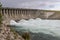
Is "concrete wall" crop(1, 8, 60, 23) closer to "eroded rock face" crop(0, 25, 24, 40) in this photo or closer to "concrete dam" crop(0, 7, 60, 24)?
"concrete dam" crop(0, 7, 60, 24)

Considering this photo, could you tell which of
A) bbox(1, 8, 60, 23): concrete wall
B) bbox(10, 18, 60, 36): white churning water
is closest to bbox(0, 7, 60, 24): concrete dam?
bbox(1, 8, 60, 23): concrete wall

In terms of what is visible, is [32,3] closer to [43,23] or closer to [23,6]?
[23,6]

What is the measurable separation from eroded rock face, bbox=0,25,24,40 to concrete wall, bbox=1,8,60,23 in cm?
19

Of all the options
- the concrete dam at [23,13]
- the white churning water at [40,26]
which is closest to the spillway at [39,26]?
the white churning water at [40,26]

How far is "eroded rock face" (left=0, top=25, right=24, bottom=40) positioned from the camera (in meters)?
3.73

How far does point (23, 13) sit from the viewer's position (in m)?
3.83

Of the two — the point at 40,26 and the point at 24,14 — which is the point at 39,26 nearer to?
the point at 40,26

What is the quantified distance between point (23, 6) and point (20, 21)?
0.38 meters

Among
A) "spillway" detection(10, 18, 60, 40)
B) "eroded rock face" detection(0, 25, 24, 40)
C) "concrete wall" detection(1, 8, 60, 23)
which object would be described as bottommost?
"eroded rock face" detection(0, 25, 24, 40)

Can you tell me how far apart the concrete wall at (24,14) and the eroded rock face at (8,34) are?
0.19 m

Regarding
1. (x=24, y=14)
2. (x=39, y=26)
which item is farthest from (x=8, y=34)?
(x=39, y=26)

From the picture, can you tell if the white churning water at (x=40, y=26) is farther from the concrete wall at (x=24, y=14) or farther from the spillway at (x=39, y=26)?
the concrete wall at (x=24, y=14)

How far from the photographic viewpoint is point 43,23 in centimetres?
375

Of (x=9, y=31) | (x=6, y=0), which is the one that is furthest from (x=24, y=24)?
(x=6, y=0)
